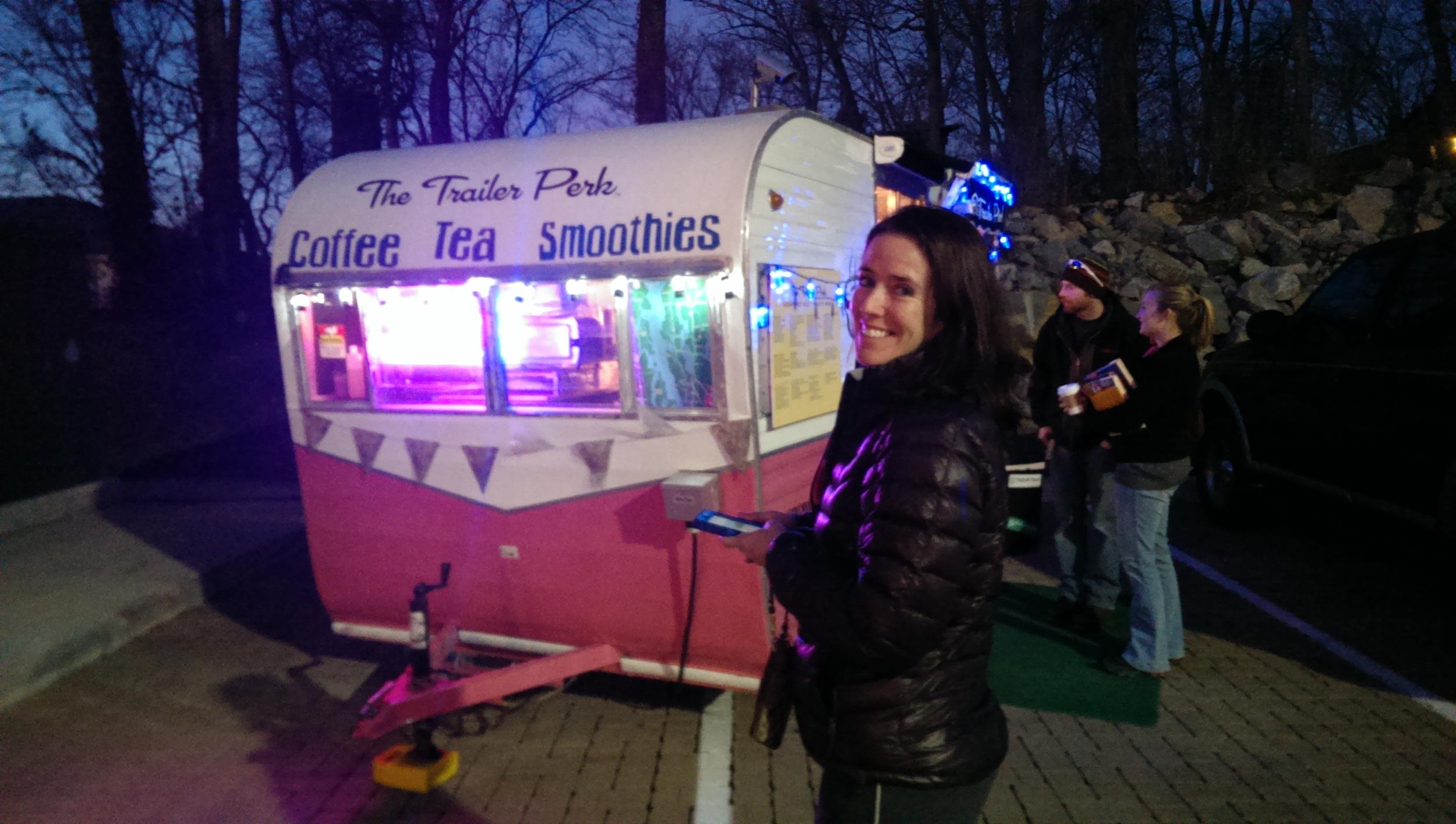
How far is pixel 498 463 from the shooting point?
3.96 m

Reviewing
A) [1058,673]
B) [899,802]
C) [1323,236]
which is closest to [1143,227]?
[1323,236]

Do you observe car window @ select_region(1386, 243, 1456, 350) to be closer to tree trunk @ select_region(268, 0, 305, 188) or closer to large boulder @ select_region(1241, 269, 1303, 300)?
large boulder @ select_region(1241, 269, 1303, 300)

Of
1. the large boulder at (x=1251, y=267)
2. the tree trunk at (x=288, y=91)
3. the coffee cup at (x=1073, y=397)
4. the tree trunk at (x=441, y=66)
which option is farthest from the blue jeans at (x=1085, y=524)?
the tree trunk at (x=288, y=91)

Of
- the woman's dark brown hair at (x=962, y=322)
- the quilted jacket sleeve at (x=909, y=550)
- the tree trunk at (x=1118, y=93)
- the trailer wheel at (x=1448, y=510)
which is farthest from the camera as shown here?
the tree trunk at (x=1118, y=93)

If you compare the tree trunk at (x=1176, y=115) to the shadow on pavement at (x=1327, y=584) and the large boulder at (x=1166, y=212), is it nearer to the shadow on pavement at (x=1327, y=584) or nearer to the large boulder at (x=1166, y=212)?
the large boulder at (x=1166, y=212)

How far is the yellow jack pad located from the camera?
135 inches

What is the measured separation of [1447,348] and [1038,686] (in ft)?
9.36

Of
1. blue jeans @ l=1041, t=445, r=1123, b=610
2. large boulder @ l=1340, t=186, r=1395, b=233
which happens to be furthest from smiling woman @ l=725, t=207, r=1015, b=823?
large boulder @ l=1340, t=186, r=1395, b=233

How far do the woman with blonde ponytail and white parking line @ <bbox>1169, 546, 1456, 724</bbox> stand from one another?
1.07 metres

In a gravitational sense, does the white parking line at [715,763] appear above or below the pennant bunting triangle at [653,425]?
below

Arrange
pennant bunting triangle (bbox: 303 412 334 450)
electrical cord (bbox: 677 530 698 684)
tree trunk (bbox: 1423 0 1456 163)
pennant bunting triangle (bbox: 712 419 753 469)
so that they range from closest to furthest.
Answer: pennant bunting triangle (bbox: 712 419 753 469) < electrical cord (bbox: 677 530 698 684) < pennant bunting triangle (bbox: 303 412 334 450) < tree trunk (bbox: 1423 0 1456 163)

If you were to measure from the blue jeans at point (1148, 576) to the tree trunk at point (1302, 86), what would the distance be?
53.7 ft

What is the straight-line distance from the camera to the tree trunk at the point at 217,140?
14977 millimetres

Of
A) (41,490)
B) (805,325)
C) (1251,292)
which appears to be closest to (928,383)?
(805,325)
